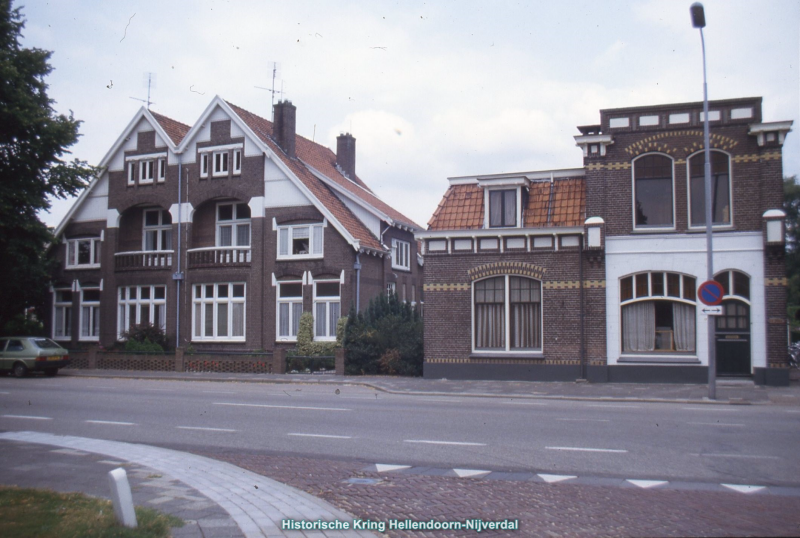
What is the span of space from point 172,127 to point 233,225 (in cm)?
678

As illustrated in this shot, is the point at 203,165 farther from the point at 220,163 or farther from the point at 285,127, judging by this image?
the point at 285,127

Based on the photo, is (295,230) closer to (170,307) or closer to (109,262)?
(170,307)

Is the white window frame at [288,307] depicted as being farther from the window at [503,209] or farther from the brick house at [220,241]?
the window at [503,209]

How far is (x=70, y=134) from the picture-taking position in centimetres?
2989

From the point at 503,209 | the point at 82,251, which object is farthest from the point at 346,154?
the point at 503,209

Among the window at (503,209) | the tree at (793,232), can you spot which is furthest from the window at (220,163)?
the tree at (793,232)

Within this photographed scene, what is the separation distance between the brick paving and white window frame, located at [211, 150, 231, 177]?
26.8 metres

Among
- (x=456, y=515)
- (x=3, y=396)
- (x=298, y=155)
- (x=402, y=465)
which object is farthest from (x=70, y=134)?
(x=456, y=515)

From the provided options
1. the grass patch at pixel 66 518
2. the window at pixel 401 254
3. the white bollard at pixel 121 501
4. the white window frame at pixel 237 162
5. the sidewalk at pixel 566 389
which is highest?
the white window frame at pixel 237 162

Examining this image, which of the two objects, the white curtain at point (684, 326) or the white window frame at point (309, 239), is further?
the white window frame at point (309, 239)

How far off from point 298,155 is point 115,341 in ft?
41.6

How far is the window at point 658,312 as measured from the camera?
23125mm

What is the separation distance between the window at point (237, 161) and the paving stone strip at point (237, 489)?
23196mm

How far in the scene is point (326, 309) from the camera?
3216 cm
